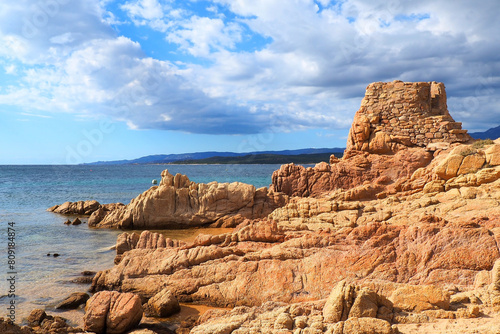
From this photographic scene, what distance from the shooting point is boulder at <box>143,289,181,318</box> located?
10000 millimetres

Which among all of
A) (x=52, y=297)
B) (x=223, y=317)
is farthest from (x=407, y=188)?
(x=52, y=297)

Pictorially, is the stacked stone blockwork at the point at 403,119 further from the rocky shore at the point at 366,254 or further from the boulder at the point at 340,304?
the boulder at the point at 340,304

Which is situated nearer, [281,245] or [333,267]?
[333,267]

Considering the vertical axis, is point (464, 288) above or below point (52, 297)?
above

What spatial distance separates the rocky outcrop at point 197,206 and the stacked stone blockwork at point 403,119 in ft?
24.2

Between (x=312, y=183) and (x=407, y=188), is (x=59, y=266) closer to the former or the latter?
(x=312, y=183)

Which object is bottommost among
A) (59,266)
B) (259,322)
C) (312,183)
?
(59,266)

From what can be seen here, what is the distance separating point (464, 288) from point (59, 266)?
49.9ft

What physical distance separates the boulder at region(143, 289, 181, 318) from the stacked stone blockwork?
1559 centimetres

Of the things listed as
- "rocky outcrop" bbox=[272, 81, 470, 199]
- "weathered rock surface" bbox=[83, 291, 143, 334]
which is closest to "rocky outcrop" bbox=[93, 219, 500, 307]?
"weathered rock surface" bbox=[83, 291, 143, 334]

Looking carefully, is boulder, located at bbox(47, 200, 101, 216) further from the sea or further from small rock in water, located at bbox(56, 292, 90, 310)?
small rock in water, located at bbox(56, 292, 90, 310)

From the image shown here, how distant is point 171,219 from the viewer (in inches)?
1011

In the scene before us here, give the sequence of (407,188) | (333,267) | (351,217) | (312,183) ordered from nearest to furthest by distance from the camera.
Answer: (333,267) → (351,217) → (407,188) → (312,183)

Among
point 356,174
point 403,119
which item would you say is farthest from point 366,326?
point 403,119
